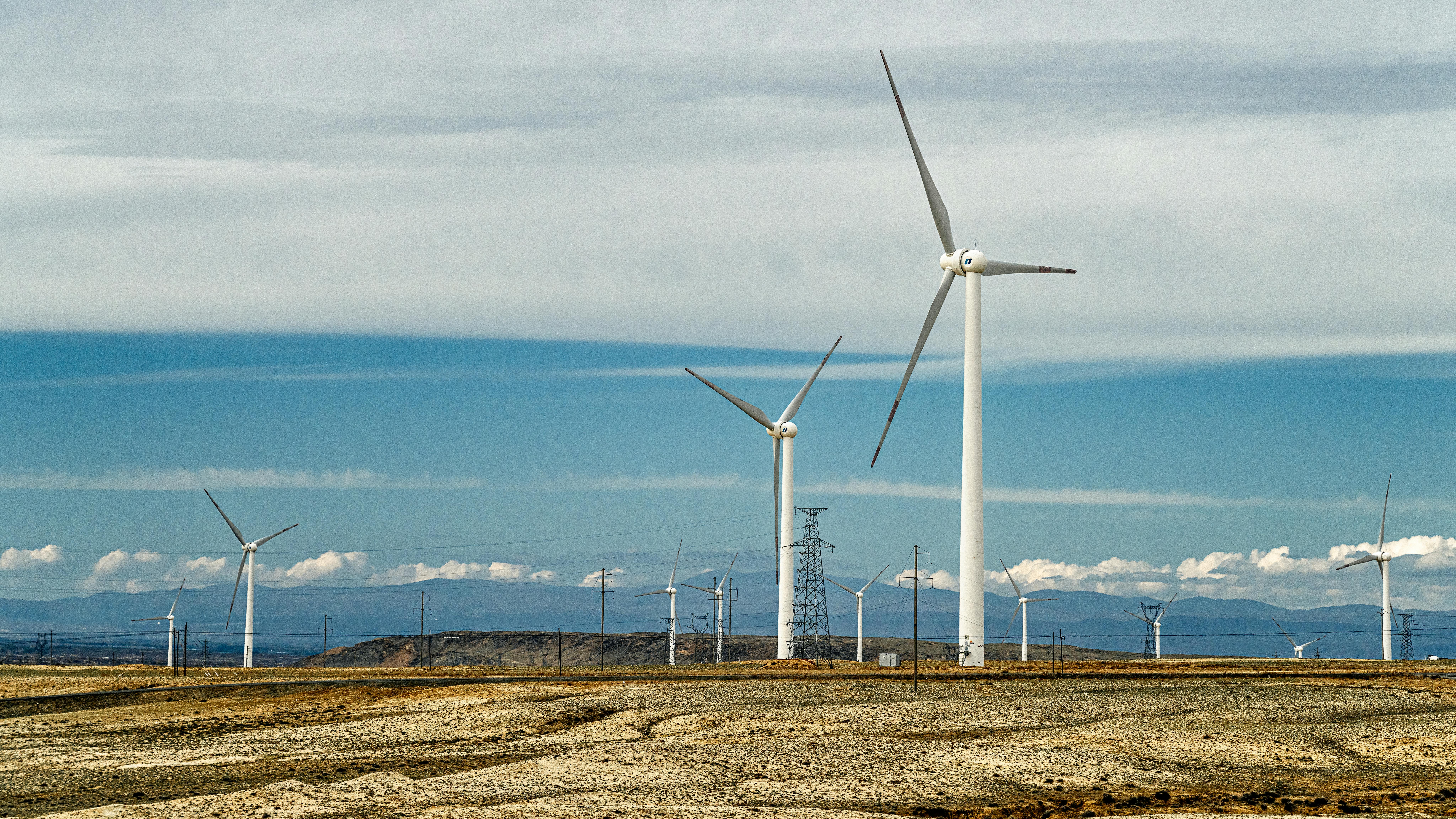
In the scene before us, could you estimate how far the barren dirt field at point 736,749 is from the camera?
40.6 metres

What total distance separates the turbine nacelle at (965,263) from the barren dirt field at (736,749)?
1324 inches

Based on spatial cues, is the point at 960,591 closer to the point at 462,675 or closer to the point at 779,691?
the point at 779,691

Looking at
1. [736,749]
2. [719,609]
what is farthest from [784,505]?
[736,749]

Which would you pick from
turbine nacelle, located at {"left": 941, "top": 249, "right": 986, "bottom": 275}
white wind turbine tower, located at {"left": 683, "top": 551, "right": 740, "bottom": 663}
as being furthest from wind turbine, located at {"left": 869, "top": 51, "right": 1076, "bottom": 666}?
white wind turbine tower, located at {"left": 683, "top": 551, "right": 740, "bottom": 663}

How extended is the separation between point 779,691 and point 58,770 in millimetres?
39040

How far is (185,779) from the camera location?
4541 cm

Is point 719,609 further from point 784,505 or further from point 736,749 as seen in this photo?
point 736,749

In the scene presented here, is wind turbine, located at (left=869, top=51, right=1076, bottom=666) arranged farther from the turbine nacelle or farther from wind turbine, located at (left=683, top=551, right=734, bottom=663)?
wind turbine, located at (left=683, top=551, right=734, bottom=663)

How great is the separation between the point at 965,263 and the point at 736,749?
61516 mm

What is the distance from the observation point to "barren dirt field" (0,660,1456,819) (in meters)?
40.6

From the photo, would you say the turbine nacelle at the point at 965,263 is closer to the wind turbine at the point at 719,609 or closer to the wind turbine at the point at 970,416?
the wind turbine at the point at 970,416

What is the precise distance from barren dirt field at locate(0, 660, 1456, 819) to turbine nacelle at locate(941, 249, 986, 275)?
33632 mm

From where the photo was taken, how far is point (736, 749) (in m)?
51.2

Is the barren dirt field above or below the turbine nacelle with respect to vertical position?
below
